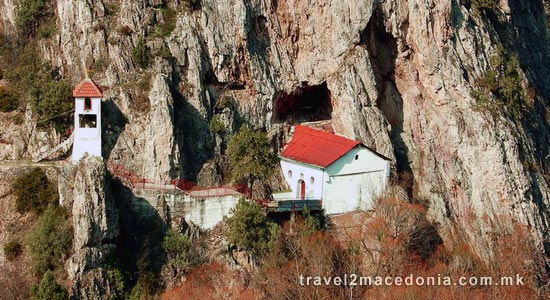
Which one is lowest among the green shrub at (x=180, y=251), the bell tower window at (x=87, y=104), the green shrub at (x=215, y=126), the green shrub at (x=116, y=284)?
the green shrub at (x=116, y=284)

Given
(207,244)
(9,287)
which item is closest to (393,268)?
(207,244)

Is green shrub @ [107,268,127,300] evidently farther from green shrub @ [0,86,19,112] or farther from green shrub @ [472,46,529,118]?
green shrub @ [472,46,529,118]

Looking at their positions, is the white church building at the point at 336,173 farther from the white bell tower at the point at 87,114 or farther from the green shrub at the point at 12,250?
the green shrub at the point at 12,250

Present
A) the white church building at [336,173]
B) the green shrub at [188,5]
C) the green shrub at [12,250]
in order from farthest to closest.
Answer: the green shrub at [188,5]
the white church building at [336,173]
the green shrub at [12,250]

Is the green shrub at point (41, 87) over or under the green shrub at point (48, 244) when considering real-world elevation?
over

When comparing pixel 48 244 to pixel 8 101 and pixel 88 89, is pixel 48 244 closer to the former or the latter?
pixel 88 89

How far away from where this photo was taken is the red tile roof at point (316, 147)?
4294cm

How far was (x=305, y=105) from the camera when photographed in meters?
50.5

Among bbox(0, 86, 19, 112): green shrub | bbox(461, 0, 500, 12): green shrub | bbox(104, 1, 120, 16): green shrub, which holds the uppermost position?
bbox(461, 0, 500, 12): green shrub

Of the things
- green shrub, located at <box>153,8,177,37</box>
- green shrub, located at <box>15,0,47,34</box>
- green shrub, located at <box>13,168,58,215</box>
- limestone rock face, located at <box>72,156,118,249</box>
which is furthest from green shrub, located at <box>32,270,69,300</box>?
green shrub, located at <box>15,0,47,34</box>

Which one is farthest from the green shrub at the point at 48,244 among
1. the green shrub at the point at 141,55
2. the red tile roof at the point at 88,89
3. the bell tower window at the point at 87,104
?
the green shrub at the point at 141,55

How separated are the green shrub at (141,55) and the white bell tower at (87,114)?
362 centimetres

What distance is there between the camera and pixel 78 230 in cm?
3653

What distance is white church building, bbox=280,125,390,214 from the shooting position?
42781 millimetres
